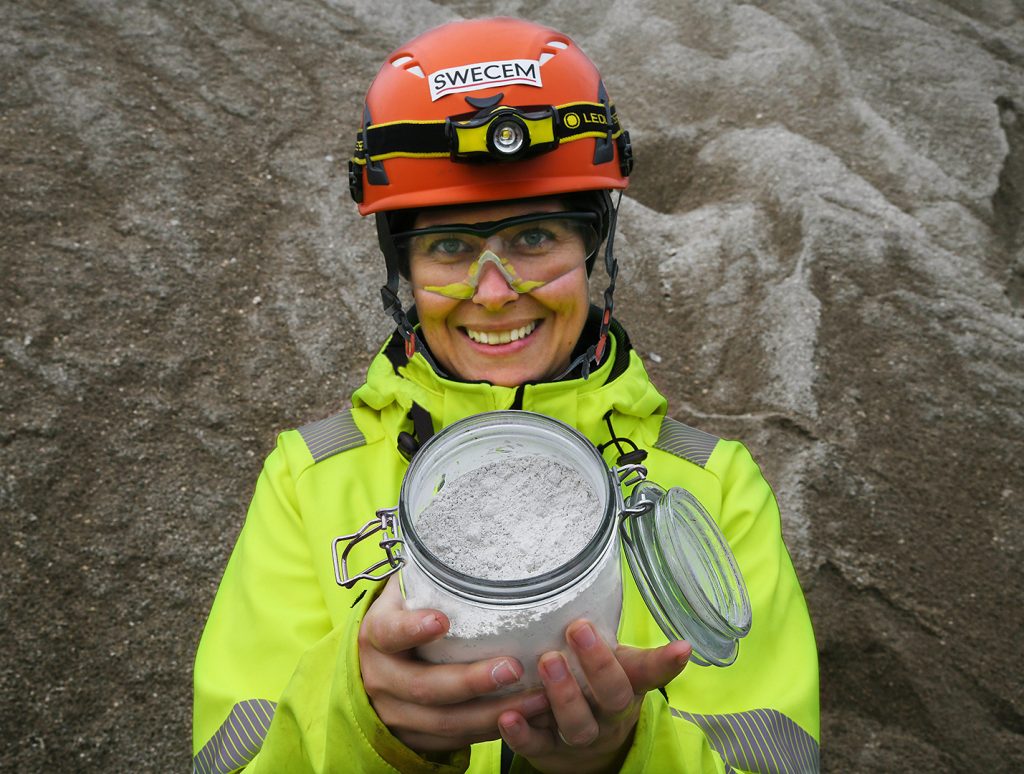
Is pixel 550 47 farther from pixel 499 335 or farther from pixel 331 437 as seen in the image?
pixel 331 437

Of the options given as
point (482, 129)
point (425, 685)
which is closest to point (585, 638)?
point (425, 685)

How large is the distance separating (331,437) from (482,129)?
1.00 m

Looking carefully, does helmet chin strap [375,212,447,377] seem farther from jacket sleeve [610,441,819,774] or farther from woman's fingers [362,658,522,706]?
woman's fingers [362,658,522,706]

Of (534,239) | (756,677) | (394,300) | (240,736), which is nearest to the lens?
(240,736)

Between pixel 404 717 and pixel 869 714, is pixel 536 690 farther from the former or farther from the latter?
pixel 869 714

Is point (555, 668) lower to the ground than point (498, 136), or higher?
lower

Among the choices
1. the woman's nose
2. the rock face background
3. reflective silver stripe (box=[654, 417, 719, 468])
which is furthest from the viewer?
the rock face background

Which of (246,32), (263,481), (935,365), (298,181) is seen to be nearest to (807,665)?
(263,481)

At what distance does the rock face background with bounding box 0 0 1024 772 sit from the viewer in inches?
150

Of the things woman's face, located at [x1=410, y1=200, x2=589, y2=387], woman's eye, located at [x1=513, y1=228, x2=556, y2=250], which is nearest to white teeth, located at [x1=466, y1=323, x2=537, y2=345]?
woman's face, located at [x1=410, y1=200, x2=589, y2=387]

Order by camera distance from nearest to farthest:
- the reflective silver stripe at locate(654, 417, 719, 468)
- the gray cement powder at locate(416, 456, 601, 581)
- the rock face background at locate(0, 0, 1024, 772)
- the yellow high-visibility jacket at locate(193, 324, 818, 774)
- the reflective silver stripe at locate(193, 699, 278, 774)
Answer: the gray cement powder at locate(416, 456, 601, 581), the yellow high-visibility jacket at locate(193, 324, 818, 774), the reflective silver stripe at locate(193, 699, 278, 774), the reflective silver stripe at locate(654, 417, 719, 468), the rock face background at locate(0, 0, 1024, 772)

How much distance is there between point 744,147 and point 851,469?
10.2 feet

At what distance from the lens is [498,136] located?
2.22 meters

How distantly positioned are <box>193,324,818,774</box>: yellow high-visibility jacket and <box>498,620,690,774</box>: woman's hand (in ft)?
0.60
